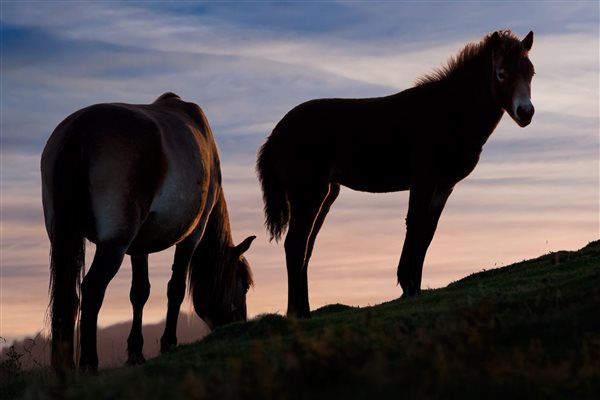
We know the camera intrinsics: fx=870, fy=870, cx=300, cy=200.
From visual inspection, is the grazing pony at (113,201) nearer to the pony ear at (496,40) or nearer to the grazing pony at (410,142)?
the grazing pony at (410,142)

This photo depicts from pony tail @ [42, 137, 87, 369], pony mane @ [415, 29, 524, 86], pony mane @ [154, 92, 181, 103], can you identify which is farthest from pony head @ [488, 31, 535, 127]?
pony tail @ [42, 137, 87, 369]

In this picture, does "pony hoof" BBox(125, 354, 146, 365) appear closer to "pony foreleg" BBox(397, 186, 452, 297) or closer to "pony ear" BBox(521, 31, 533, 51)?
"pony foreleg" BBox(397, 186, 452, 297)

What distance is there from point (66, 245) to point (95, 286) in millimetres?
602

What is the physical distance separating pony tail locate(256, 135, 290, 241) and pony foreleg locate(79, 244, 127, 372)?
4.35m

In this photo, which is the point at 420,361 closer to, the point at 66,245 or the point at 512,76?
the point at 66,245

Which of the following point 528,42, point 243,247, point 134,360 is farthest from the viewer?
point 528,42

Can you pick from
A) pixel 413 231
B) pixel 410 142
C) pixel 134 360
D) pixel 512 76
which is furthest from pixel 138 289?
pixel 512 76

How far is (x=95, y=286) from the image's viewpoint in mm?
10445

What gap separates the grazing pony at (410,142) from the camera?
43.4 ft

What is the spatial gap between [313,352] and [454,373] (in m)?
1.07

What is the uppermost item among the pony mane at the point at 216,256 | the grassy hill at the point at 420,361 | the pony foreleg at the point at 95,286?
the pony mane at the point at 216,256

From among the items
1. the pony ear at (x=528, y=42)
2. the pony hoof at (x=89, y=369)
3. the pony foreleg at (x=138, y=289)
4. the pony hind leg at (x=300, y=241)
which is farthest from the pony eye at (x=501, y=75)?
the pony hoof at (x=89, y=369)

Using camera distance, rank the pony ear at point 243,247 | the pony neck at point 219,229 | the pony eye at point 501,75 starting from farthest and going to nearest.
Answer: the pony ear at point 243,247
the pony neck at point 219,229
the pony eye at point 501,75

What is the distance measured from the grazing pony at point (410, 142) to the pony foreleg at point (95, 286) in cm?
356
